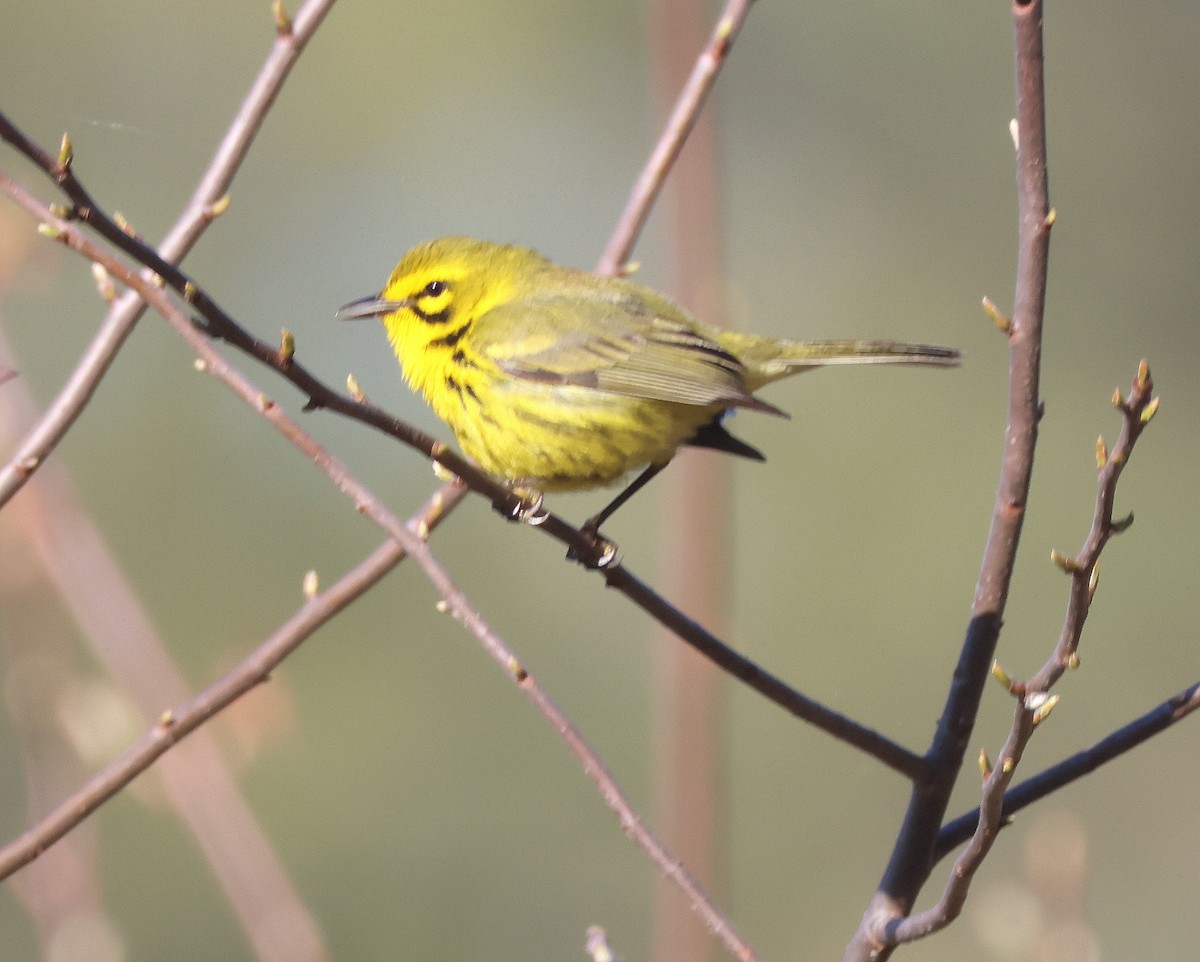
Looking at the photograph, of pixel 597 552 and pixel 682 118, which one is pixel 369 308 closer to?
pixel 682 118

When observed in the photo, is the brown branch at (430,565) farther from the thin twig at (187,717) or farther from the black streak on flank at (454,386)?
the black streak on flank at (454,386)

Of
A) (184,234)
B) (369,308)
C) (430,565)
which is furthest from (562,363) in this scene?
(430,565)

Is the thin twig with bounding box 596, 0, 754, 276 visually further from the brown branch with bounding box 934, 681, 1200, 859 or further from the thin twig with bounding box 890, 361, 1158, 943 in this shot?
the brown branch with bounding box 934, 681, 1200, 859

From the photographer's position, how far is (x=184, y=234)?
2926mm

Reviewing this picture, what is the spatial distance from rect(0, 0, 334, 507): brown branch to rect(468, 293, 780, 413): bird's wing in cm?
105

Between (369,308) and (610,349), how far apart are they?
2.30ft

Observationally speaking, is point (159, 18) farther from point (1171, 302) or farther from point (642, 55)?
point (1171, 302)

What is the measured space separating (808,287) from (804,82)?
2.43 m

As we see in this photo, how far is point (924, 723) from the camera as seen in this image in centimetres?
1057

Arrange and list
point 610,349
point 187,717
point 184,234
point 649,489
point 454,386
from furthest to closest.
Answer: point 649,489 → point 610,349 → point 454,386 → point 184,234 → point 187,717

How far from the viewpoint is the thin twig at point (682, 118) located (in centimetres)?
329

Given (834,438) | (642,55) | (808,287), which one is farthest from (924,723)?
(642,55)

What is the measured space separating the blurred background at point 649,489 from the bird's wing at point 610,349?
281 cm

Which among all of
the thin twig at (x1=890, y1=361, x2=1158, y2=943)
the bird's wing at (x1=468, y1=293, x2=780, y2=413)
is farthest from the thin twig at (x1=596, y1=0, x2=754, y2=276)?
the thin twig at (x1=890, y1=361, x2=1158, y2=943)
